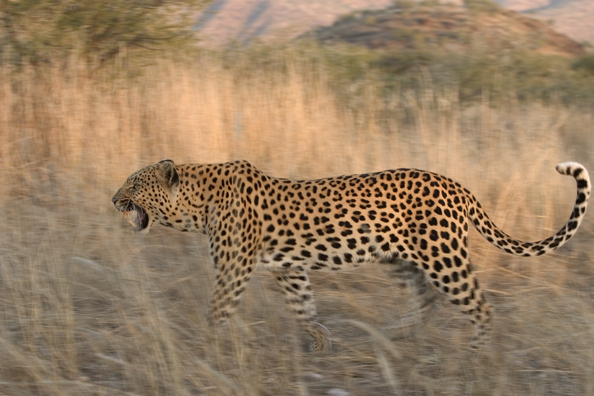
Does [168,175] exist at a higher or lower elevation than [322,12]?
higher

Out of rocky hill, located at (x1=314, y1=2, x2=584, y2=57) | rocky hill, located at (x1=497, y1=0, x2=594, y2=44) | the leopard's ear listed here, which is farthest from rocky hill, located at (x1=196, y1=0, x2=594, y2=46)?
the leopard's ear

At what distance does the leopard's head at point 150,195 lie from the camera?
4691 millimetres

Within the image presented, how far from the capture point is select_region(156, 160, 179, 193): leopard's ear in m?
4.66

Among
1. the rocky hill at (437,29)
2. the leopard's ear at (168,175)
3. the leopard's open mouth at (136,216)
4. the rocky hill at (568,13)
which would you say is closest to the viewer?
the leopard's ear at (168,175)

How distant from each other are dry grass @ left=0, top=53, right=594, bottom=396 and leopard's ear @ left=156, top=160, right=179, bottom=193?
0.65m

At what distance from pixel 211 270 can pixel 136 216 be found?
0.83 metres

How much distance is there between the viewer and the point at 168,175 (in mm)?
4695

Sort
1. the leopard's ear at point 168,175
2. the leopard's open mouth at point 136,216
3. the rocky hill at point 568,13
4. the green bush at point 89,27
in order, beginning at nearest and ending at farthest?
the leopard's ear at point 168,175, the leopard's open mouth at point 136,216, the green bush at point 89,27, the rocky hill at point 568,13

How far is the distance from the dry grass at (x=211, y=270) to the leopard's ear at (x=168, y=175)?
0.65 meters

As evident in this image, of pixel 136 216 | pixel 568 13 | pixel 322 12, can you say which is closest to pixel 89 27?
pixel 136 216

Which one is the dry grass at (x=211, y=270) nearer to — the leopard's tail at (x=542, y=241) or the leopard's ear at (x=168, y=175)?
the leopard's tail at (x=542, y=241)

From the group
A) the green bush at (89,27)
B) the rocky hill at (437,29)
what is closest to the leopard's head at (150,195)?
the green bush at (89,27)

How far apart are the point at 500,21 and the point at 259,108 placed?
15644mm

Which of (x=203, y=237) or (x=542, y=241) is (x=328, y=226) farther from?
(x=203, y=237)
